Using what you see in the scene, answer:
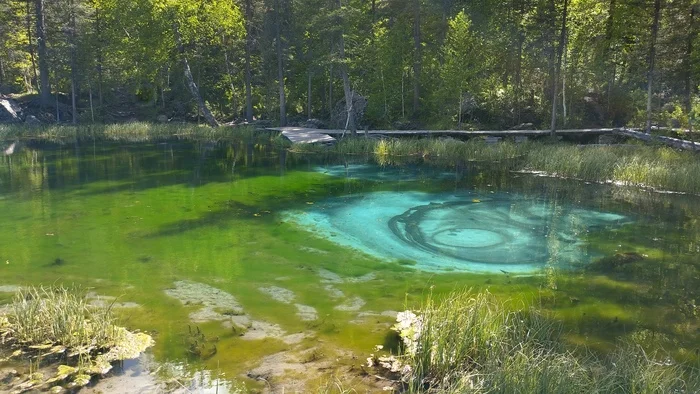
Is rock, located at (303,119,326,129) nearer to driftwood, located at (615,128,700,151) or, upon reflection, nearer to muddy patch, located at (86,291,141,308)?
driftwood, located at (615,128,700,151)

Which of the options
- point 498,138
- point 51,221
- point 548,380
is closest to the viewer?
point 548,380

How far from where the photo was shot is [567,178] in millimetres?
16516

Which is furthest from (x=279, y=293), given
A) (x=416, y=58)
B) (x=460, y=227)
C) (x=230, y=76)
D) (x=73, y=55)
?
(x=73, y=55)

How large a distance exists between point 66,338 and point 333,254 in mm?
4580

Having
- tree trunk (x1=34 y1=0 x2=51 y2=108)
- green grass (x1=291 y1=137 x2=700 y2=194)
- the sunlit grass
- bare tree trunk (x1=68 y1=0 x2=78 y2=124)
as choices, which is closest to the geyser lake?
green grass (x1=291 y1=137 x2=700 y2=194)

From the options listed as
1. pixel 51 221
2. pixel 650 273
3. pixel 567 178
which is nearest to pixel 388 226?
pixel 650 273

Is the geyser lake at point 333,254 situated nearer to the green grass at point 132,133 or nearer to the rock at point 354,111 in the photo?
the green grass at point 132,133

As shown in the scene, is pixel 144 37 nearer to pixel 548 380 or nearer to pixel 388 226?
pixel 388 226

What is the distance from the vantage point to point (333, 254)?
9.17 metres

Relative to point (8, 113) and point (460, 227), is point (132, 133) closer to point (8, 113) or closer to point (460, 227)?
point (8, 113)

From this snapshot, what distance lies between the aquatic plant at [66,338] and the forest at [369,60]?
16940 mm

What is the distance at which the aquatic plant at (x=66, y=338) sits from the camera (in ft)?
17.0

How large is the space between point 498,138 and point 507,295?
54.1ft

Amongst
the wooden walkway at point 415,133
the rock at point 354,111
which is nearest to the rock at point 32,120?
the wooden walkway at point 415,133
